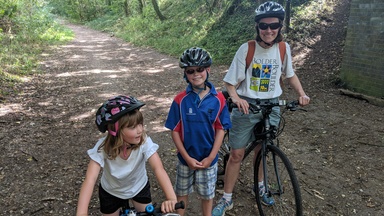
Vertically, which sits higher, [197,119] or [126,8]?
[126,8]

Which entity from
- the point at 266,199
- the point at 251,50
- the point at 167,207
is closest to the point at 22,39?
the point at 251,50

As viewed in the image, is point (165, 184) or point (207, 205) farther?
point (207, 205)

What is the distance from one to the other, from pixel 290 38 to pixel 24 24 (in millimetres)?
13426

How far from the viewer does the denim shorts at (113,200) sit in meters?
2.50

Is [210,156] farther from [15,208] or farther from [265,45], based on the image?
[15,208]

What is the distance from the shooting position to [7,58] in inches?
397

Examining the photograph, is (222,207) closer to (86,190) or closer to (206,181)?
(206,181)

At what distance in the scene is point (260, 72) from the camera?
3.19 meters

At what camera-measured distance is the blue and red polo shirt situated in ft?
8.94

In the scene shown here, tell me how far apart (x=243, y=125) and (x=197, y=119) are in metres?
0.78

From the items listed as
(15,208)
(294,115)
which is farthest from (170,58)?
(15,208)

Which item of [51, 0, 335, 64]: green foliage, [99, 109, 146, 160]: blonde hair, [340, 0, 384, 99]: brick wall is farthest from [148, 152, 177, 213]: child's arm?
[51, 0, 335, 64]: green foliage

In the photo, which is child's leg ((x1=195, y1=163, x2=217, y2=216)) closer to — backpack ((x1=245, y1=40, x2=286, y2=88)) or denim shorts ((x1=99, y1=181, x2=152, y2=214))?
denim shorts ((x1=99, y1=181, x2=152, y2=214))

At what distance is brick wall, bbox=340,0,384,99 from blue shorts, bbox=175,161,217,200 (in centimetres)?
611
